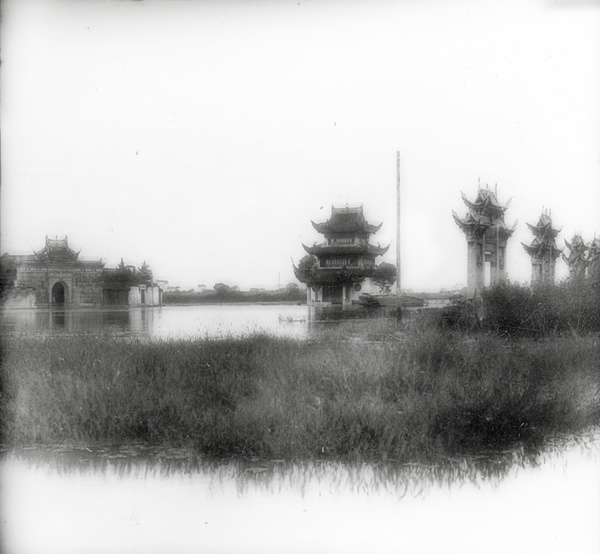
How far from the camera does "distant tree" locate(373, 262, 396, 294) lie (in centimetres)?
464

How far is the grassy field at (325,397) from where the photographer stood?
363 centimetres

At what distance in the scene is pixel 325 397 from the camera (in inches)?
155

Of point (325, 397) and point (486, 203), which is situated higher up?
point (486, 203)

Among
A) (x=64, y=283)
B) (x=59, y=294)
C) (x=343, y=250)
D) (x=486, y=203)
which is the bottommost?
(x=59, y=294)

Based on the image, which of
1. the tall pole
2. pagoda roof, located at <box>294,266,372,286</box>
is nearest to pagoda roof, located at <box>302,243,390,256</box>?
pagoda roof, located at <box>294,266,372,286</box>

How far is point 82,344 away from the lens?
16.1 feet

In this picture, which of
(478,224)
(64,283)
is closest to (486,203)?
(478,224)

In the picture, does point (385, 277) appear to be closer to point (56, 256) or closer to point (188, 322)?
point (188, 322)

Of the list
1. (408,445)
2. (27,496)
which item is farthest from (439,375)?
(27,496)

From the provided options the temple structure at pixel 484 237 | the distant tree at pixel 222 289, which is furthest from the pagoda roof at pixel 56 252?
the temple structure at pixel 484 237

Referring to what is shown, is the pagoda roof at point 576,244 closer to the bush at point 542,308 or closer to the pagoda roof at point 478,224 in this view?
the bush at point 542,308

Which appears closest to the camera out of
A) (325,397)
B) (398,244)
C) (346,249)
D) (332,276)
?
(325,397)

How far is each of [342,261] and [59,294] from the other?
361 centimetres

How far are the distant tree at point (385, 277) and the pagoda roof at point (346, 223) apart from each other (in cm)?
37
